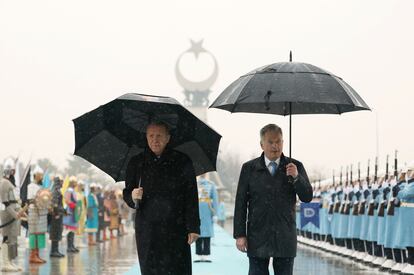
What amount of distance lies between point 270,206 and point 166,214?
2.92 ft

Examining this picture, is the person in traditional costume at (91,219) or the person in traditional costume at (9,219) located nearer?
the person in traditional costume at (9,219)

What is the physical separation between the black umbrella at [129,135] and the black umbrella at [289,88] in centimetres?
33

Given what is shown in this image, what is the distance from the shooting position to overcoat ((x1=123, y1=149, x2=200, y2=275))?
7773mm

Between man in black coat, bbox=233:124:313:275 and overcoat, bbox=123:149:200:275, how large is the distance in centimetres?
52

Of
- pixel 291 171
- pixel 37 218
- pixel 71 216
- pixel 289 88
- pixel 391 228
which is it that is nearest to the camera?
pixel 291 171

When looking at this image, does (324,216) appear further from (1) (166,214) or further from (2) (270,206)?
(1) (166,214)

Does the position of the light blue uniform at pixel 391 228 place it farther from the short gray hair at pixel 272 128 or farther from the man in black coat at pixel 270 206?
the short gray hair at pixel 272 128

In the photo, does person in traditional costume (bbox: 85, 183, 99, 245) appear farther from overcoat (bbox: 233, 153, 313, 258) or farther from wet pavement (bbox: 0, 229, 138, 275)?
overcoat (bbox: 233, 153, 313, 258)

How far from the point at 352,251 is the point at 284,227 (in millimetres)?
13116

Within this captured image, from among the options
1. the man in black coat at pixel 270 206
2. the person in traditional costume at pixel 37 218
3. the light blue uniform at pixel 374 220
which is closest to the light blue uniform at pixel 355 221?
the light blue uniform at pixel 374 220

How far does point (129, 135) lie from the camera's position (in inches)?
346

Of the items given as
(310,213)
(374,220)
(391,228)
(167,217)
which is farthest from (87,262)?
(167,217)

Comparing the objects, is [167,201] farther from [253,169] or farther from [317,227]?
[317,227]

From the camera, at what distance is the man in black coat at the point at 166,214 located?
778 cm
